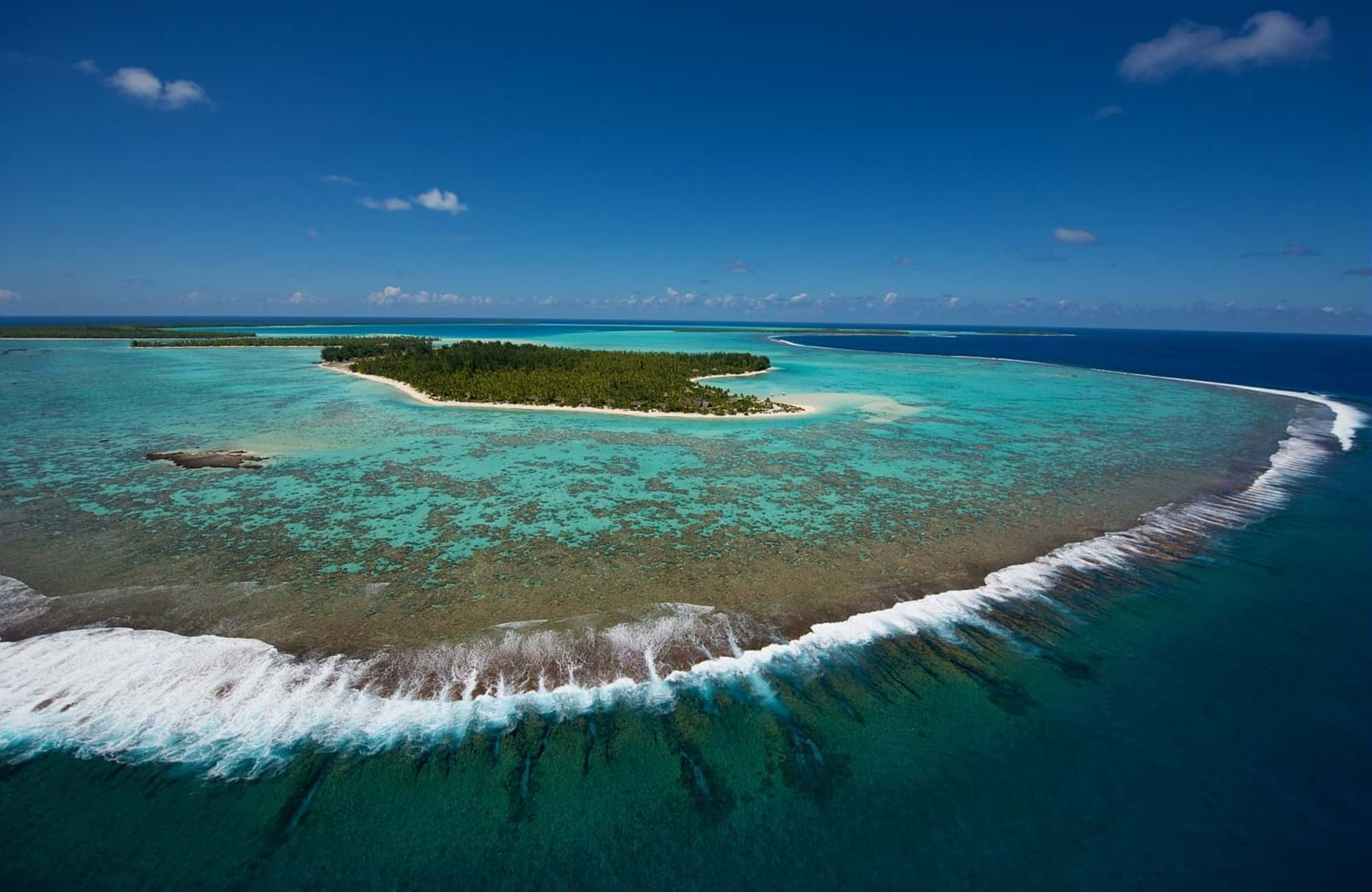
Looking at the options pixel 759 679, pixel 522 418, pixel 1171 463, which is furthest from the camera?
pixel 522 418

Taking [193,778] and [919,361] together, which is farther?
[919,361]

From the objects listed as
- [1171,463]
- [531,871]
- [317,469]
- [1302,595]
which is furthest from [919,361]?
[531,871]

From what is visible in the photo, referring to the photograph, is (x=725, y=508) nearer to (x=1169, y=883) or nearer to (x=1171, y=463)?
(x=1169, y=883)

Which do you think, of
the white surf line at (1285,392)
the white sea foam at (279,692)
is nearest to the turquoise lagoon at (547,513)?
the white sea foam at (279,692)

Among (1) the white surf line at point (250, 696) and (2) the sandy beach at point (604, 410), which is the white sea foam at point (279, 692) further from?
(2) the sandy beach at point (604, 410)

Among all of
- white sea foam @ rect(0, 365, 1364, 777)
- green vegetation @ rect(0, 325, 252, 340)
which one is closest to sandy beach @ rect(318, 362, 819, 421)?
white sea foam @ rect(0, 365, 1364, 777)

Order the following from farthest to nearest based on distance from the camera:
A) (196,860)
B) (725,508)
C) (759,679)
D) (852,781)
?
(725,508)
(759,679)
(852,781)
(196,860)

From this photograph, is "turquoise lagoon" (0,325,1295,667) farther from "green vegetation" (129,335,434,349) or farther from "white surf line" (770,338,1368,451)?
"green vegetation" (129,335,434,349)
